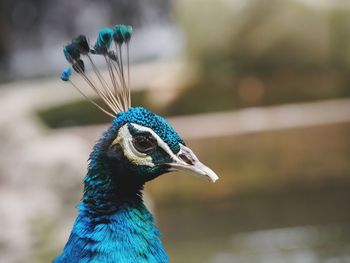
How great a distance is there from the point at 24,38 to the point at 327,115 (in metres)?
4.30

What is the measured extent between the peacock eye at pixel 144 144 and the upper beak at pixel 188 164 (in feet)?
0.17

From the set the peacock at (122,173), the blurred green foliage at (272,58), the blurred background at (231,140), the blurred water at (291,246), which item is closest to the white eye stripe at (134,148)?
the peacock at (122,173)

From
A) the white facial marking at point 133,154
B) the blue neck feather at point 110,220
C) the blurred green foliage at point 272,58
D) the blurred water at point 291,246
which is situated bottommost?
the blue neck feather at point 110,220

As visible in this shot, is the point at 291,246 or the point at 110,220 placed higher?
the point at 291,246

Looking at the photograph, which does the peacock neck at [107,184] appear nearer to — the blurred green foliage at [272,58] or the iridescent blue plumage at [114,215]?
the iridescent blue plumage at [114,215]

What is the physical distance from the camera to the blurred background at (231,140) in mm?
3277

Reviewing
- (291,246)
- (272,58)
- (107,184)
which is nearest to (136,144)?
(107,184)

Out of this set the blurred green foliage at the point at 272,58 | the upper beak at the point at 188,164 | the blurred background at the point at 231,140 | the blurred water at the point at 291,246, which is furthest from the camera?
the blurred green foliage at the point at 272,58

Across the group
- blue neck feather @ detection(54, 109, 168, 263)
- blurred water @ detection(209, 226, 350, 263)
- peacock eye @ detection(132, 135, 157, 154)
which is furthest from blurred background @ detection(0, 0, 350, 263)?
peacock eye @ detection(132, 135, 157, 154)

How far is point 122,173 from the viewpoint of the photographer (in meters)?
1.60

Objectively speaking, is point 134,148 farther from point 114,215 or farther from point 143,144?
point 114,215

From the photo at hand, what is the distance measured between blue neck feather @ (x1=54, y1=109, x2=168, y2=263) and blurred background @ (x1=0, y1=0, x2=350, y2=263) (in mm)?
1300

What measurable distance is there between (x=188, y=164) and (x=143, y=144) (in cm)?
10

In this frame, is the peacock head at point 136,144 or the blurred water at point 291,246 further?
the blurred water at point 291,246
